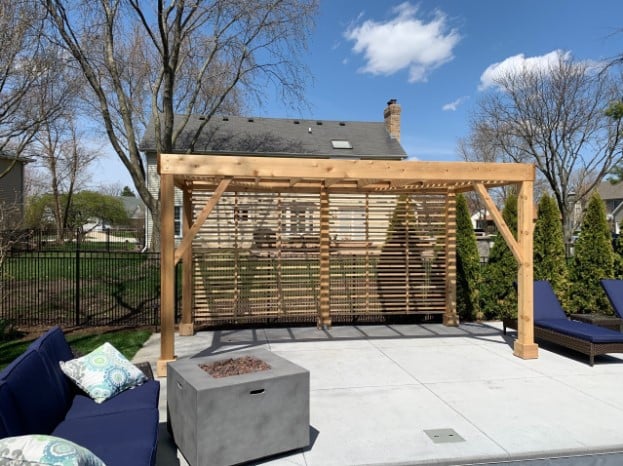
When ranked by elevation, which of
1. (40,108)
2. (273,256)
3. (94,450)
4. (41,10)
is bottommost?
(94,450)

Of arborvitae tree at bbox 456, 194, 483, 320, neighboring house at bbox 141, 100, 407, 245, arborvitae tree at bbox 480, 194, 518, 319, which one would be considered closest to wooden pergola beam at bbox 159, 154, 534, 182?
arborvitae tree at bbox 456, 194, 483, 320

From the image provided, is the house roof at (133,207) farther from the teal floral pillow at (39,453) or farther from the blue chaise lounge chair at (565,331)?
the teal floral pillow at (39,453)

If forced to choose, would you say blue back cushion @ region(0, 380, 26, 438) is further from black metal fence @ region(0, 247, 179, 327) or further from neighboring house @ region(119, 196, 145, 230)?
neighboring house @ region(119, 196, 145, 230)

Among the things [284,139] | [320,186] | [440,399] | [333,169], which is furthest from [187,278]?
[284,139]

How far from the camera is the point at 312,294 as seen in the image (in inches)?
329

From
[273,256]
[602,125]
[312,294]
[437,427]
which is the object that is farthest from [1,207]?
[602,125]

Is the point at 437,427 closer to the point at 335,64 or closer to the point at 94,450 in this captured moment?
the point at 94,450

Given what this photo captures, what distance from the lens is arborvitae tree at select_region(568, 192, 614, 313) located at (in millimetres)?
9156

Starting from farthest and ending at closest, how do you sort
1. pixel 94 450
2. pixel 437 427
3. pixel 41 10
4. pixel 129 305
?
pixel 41 10, pixel 129 305, pixel 437 427, pixel 94 450

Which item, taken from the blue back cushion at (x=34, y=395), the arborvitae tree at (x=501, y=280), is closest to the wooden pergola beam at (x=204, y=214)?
the blue back cushion at (x=34, y=395)

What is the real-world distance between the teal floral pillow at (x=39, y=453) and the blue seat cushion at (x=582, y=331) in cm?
628

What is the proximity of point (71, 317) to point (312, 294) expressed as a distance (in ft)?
15.3

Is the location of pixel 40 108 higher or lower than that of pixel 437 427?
higher

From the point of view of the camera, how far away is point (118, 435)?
2.73m
